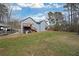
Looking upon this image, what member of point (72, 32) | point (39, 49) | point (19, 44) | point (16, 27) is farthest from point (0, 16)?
point (72, 32)

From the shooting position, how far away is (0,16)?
6.36 feet

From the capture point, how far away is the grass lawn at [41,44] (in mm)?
1909

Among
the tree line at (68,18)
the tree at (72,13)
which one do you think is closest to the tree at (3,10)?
the tree line at (68,18)

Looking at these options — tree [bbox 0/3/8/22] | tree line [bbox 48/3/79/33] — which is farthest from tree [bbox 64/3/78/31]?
tree [bbox 0/3/8/22]

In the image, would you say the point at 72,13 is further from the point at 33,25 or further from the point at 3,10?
the point at 3,10

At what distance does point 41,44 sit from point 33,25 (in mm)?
179

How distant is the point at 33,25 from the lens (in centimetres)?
195

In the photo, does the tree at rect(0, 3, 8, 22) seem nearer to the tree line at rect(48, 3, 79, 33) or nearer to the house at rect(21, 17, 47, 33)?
the house at rect(21, 17, 47, 33)

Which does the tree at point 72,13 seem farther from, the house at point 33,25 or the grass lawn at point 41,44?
the house at point 33,25

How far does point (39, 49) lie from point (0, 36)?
0.35m

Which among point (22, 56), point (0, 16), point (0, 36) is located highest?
point (0, 16)

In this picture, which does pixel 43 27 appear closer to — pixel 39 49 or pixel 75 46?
pixel 39 49

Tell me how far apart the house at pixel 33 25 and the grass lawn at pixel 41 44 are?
0.14ft

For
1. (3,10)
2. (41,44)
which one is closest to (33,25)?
(41,44)
